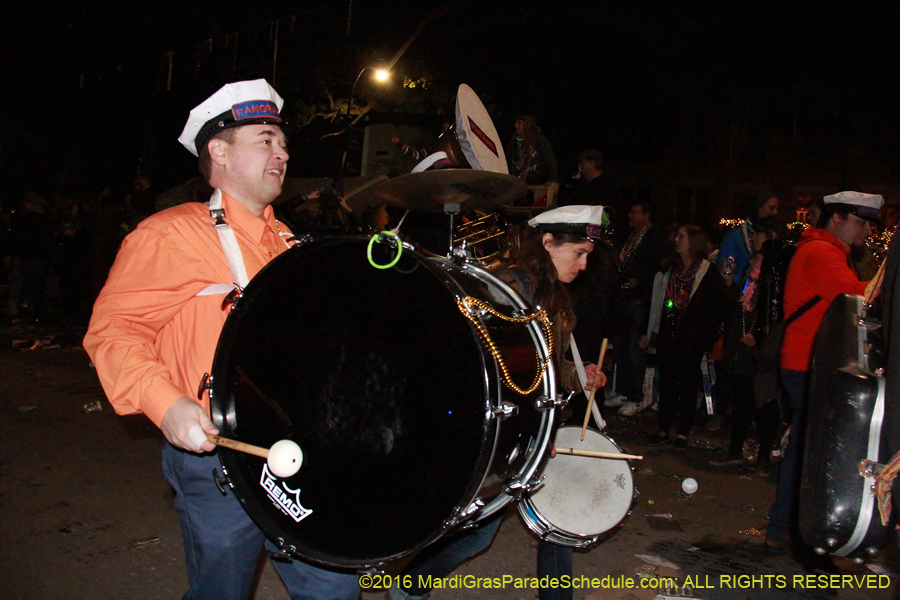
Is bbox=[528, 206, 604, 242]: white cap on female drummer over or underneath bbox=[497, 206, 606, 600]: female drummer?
over

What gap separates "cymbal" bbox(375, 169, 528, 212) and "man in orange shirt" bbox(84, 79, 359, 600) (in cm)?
97

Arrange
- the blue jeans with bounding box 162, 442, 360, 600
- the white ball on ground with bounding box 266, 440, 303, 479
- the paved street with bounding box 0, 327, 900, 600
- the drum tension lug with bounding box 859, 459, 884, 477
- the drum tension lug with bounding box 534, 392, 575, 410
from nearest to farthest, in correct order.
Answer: the drum tension lug with bounding box 859, 459, 884, 477, the white ball on ground with bounding box 266, 440, 303, 479, the blue jeans with bounding box 162, 442, 360, 600, the drum tension lug with bounding box 534, 392, 575, 410, the paved street with bounding box 0, 327, 900, 600

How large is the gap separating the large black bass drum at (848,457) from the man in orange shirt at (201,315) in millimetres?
1433

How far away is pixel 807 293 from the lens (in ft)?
14.4

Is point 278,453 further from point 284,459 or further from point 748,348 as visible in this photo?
point 748,348

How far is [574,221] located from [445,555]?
1.68 m

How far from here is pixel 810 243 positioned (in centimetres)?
439

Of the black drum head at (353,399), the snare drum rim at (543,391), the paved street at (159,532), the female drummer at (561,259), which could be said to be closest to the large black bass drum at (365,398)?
the black drum head at (353,399)

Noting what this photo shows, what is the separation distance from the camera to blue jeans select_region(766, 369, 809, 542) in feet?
13.9

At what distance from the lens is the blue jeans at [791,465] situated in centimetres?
423

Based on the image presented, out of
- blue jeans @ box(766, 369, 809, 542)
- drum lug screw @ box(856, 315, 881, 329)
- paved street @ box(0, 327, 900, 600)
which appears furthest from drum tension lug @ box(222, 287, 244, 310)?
blue jeans @ box(766, 369, 809, 542)

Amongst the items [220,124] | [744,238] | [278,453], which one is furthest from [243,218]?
[744,238]

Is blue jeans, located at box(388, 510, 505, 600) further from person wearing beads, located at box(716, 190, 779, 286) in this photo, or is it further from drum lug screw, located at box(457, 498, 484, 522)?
person wearing beads, located at box(716, 190, 779, 286)

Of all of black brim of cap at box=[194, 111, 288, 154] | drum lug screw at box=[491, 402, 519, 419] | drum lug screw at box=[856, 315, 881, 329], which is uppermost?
black brim of cap at box=[194, 111, 288, 154]
